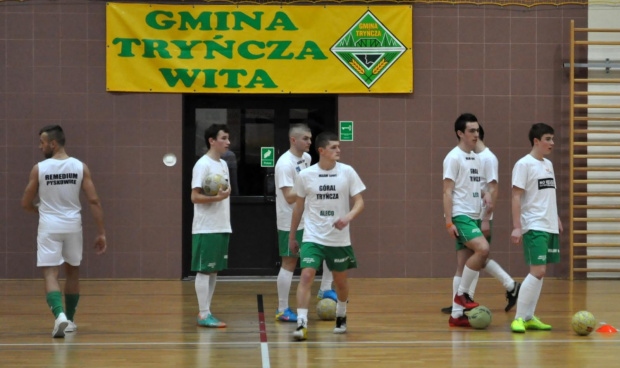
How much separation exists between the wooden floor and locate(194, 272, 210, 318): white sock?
192mm

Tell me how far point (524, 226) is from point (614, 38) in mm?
5145

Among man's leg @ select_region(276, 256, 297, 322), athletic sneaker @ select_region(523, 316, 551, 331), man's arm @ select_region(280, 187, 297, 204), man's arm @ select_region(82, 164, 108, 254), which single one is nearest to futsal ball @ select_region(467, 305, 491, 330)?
athletic sneaker @ select_region(523, 316, 551, 331)

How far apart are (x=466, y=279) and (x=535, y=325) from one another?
707 mm

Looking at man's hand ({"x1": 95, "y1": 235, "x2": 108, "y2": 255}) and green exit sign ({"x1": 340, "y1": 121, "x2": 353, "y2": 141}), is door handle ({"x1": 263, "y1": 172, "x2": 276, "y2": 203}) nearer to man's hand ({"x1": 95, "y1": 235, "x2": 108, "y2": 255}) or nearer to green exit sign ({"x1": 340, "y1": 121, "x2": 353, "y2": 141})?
green exit sign ({"x1": 340, "y1": 121, "x2": 353, "y2": 141})

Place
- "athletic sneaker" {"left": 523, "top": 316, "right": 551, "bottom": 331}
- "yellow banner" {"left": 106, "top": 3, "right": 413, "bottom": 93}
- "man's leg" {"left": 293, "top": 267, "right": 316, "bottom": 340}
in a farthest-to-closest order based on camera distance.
Answer: "yellow banner" {"left": 106, "top": 3, "right": 413, "bottom": 93} → "athletic sneaker" {"left": 523, "top": 316, "right": 551, "bottom": 331} → "man's leg" {"left": 293, "top": 267, "right": 316, "bottom": 340}

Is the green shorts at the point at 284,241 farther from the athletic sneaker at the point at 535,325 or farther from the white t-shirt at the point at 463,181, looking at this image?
the athletic sneaker at the point at 535,325

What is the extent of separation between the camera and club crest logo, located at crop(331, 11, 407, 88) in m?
11.3

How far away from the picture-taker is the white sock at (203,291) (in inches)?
299

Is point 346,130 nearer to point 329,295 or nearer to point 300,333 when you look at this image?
point 329,295

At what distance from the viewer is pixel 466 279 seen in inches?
303

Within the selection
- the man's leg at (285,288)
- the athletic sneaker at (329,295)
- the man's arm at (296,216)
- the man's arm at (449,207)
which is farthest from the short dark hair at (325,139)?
the athletic sneaker at (329,295)

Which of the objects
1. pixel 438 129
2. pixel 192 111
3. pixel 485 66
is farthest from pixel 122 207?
pixel 485 66

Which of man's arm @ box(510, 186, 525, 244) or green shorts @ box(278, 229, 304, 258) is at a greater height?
man's arm @ box(510, 186, 525, 244)

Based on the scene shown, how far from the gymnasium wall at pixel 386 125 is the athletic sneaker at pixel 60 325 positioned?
423cm
